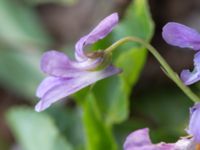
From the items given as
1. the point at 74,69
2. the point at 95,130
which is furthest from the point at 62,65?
the point at 95,130

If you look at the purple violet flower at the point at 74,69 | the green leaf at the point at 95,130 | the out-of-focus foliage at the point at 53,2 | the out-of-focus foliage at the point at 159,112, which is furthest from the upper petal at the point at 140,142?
the out-of-focus foliage at the point at 53,2

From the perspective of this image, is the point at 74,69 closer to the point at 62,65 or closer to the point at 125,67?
the point at 62,65

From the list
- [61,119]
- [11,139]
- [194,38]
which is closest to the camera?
[194,38]

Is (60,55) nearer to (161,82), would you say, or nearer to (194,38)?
(194,38)

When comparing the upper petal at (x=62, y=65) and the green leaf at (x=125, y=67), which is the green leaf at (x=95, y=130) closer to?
the green leaf at (x=125, y=67)

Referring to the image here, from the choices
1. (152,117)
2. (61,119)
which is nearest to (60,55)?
(61,119)
